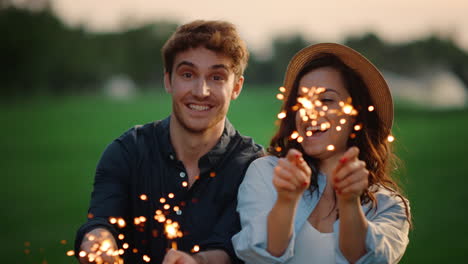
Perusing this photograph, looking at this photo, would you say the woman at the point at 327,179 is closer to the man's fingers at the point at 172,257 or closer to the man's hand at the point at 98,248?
the man's fingers at the point at 172,257

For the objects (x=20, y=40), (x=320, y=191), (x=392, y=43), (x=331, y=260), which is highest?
(x=20, y=40)

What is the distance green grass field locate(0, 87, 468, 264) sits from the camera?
8.67m

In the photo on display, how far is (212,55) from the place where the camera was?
4.42 m

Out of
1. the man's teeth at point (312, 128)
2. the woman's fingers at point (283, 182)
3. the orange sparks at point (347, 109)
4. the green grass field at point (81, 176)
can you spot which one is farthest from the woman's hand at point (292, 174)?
the green grass field at point (81, 176)

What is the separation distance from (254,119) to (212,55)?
37.0 metres

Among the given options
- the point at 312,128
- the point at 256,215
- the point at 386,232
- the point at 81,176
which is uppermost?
the point at 312,128

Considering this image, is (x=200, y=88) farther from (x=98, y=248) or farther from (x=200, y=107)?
(x=98, y=248)

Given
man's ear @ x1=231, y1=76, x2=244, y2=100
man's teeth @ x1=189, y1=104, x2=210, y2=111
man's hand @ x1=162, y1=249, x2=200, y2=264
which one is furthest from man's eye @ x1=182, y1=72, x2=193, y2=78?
man's hand @ x1=162, y1=249, x2=200, y2=264

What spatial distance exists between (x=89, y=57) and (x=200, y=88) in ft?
218

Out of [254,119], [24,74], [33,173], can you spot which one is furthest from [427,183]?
[24,74]

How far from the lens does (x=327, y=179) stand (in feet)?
12.6

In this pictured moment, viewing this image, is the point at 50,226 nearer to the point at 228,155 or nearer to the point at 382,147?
the point at 228,155

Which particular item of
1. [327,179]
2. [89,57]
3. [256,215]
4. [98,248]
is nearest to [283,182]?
[256,215]

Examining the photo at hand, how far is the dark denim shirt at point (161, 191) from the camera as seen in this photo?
4.26 metres
